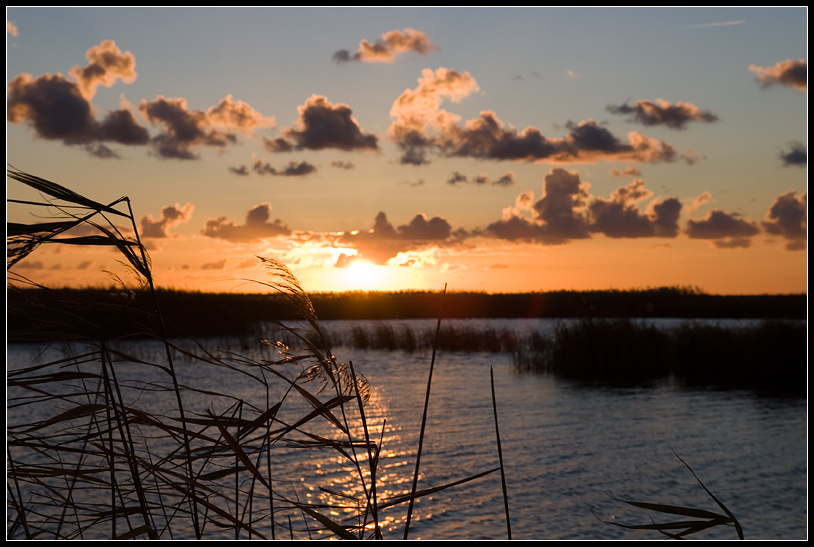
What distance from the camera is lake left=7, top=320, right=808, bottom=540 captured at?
8.06 meters

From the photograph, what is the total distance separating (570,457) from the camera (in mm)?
→ 10867

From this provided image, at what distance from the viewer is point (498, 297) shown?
56.2 metres

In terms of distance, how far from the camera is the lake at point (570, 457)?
806 cm

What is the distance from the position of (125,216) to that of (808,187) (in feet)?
8.19

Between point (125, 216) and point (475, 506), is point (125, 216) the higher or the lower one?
the higher one

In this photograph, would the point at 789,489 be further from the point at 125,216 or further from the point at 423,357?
the point at 423,357

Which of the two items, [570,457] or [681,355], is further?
[681,355]

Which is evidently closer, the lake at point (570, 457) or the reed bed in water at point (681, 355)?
the lake at point (570, 457)

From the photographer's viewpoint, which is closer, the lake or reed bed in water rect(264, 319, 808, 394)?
the lake

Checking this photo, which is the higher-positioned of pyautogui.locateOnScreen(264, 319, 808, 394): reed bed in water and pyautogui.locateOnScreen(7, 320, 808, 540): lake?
pyautogui.locateOnScreen(264, 319, 808, 394): reed bed in water

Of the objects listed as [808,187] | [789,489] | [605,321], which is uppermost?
[808,187]

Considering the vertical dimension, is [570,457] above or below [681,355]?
below

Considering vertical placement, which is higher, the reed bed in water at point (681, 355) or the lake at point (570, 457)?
the reed bed in water at point (681, 355)

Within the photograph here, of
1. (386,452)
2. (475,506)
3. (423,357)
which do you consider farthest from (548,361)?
(475,506)
